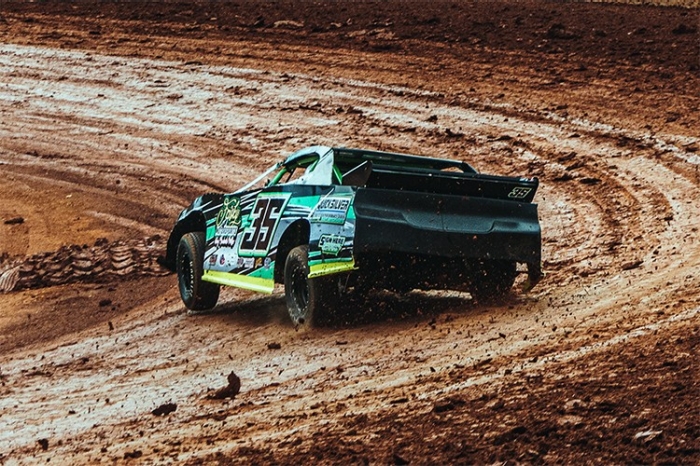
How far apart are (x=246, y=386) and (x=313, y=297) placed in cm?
138

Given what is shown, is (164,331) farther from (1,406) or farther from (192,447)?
(192,447)

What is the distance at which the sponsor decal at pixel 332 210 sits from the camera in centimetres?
1054

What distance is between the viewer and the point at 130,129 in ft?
81.9

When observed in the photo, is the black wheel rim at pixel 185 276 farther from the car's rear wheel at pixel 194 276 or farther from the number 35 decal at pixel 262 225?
the number 35 decal at pixel 262 225

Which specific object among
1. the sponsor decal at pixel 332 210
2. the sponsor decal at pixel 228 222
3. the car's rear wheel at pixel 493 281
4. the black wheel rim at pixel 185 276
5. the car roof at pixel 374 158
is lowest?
the black wheel rim at pixel 185 276

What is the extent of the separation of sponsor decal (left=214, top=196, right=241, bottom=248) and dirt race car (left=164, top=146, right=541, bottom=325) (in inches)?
14.2

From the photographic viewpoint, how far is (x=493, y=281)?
1165 centimetres

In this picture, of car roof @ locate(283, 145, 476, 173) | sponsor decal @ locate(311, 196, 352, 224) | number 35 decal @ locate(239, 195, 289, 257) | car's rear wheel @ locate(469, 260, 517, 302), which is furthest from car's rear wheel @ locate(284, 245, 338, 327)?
car's rear wheel @ locate(469, 260, 517, 302)

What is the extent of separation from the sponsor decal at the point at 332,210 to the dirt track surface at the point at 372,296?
1.04 m

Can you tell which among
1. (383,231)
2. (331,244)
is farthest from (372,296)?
(383,231)

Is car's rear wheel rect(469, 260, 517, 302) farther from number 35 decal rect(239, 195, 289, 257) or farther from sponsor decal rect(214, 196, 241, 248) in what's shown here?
sponsor decal rect(214, 196, 241, 248)

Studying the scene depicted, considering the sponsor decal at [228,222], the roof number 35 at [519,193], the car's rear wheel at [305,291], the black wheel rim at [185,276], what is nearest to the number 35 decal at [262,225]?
the sponsor decal at [228,222]

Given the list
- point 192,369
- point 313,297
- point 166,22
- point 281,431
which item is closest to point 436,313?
point 313,297

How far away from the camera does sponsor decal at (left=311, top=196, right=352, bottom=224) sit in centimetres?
1054
